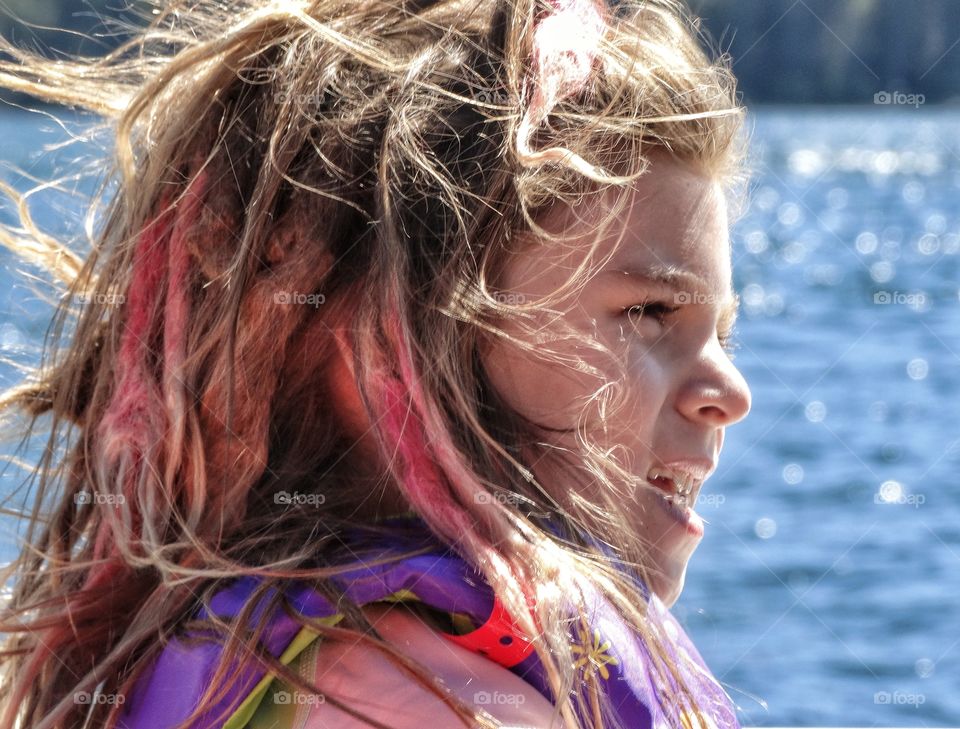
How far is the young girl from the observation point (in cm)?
111

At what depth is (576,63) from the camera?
4.07ft

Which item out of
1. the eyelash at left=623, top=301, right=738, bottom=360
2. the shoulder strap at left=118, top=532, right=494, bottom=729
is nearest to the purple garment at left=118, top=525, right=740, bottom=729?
the shoulder strap at left=118, top=532, right=494, bottom=729

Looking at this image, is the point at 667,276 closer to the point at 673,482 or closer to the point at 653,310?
the point at 653,310

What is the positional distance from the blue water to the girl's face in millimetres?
296

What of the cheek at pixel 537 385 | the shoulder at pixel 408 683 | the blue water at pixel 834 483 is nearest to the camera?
the shoulder at pixel 408 683

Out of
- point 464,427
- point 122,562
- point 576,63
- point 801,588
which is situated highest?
point 576,63

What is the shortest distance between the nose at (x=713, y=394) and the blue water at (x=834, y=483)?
34 cm

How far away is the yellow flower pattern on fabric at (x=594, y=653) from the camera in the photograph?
109 cm

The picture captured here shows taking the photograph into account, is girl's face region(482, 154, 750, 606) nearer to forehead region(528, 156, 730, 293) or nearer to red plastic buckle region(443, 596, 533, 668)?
forehead region(528, 156, 730, 293)

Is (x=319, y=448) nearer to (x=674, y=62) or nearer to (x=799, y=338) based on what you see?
(x=674, y=62)

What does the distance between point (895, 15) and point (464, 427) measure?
16.6 m

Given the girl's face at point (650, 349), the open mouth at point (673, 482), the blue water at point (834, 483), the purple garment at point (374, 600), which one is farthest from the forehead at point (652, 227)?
the blue water at point (834, 483)

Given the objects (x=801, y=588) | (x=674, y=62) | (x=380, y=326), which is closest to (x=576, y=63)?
(x=674, y=62)

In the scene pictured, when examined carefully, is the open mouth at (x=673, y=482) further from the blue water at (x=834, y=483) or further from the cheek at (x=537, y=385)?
the blue water at (x=834, y=483)
